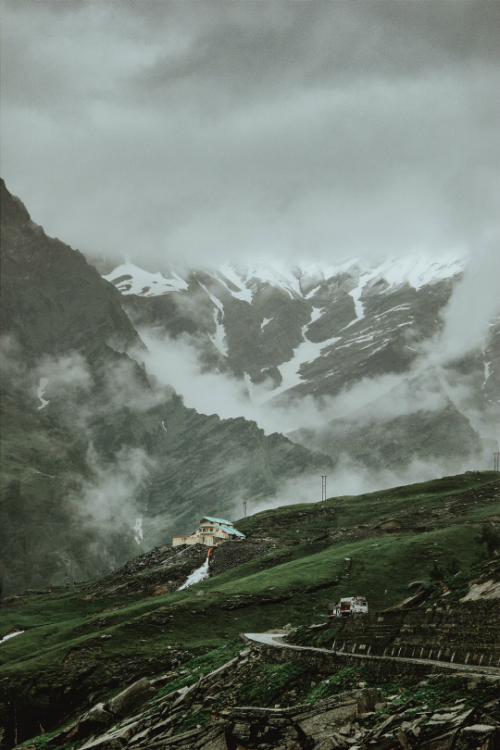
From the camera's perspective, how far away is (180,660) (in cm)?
8362

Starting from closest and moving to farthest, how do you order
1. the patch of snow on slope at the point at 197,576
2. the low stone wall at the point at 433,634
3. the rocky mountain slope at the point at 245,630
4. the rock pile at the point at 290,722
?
1. the rock pile at the point at 290,722
2. the low stone wall at the point at 433,634
3. the rocky mountain slope at the point at 245,630
4. the patch of snow on slope at the point at 197,576

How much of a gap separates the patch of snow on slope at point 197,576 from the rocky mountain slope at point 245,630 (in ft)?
6.18

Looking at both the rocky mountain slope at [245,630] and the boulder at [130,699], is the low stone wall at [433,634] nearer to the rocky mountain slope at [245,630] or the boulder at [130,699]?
the rocky mountain slope at [245,630]

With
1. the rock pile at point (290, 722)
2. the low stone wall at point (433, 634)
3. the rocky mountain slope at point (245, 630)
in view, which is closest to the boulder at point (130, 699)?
the rocky mountain slope at point (245, 630)

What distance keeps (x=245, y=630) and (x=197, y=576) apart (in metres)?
63.0

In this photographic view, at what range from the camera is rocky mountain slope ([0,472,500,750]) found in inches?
1487

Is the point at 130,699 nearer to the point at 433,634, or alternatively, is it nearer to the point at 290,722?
the point at 290,722

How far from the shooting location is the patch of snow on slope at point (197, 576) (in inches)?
6235

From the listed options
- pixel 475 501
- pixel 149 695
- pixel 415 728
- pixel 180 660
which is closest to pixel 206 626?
pixel 180 660

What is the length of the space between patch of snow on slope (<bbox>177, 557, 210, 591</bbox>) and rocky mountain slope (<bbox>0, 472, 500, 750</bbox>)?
1.88m

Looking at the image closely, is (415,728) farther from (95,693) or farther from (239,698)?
(95,693)

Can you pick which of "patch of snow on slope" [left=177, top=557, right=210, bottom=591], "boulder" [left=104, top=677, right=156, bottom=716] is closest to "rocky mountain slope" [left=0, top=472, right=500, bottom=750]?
"boulder" [left=104, top=677, right=156, bottom=716]

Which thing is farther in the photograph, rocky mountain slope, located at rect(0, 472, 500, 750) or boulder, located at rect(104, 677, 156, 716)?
boulder, located at rect(104, 677, 156, 716)

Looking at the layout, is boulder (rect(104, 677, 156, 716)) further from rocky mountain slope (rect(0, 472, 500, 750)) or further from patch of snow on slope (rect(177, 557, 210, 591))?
patch of snow on slope (rect(177, 557, 210, 591))
